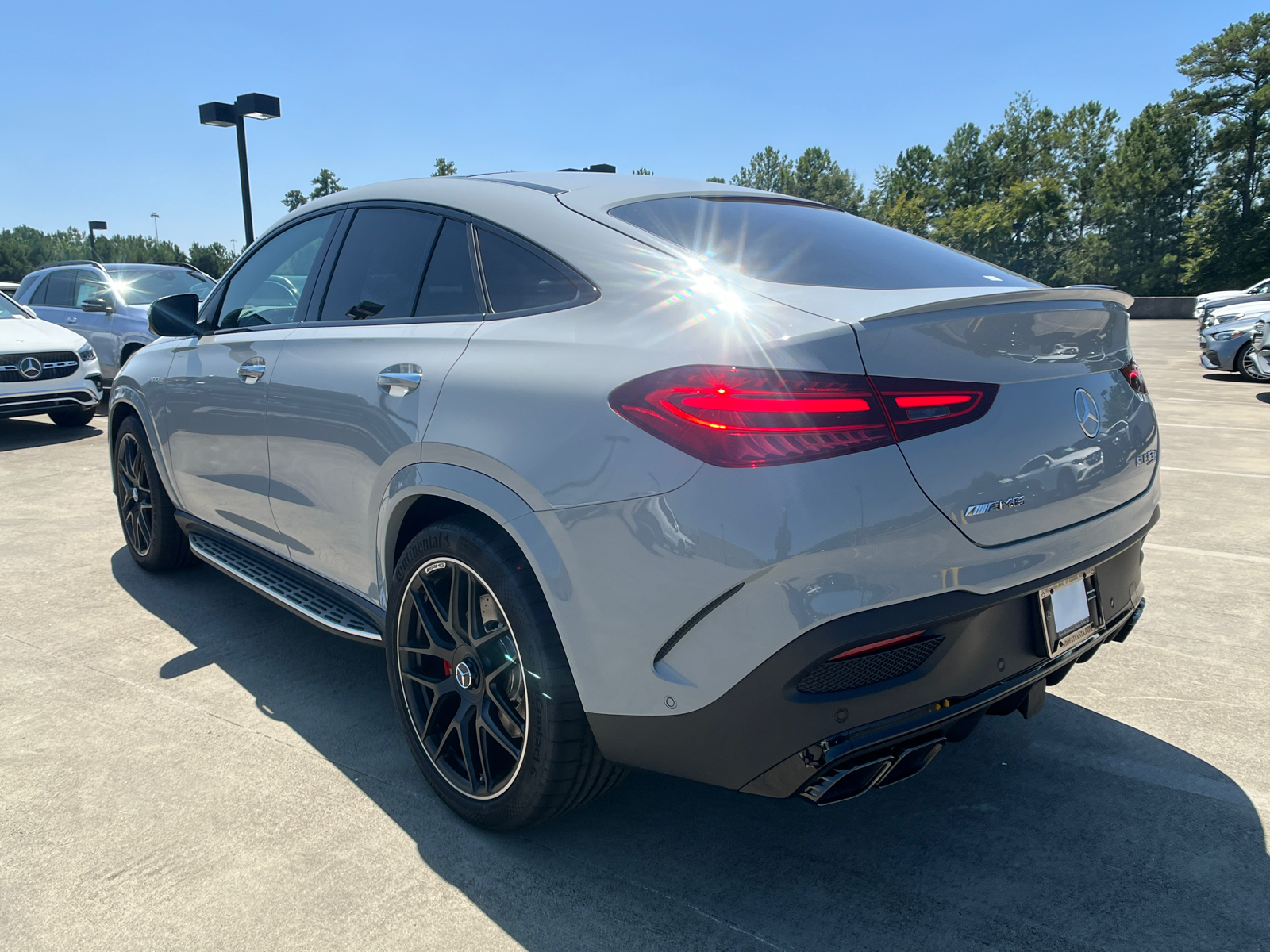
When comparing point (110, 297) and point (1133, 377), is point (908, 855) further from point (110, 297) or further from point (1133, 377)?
point (110, 297)

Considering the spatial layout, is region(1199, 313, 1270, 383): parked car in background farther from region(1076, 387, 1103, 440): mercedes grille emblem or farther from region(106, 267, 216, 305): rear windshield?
region(106, 267, 216, 305): rear windshield

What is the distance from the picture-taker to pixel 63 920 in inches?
84.7

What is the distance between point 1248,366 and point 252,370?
14.3 m

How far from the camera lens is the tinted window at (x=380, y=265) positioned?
2.88 metres

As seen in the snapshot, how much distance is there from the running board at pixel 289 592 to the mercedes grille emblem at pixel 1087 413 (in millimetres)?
2059

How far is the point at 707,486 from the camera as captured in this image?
182cm

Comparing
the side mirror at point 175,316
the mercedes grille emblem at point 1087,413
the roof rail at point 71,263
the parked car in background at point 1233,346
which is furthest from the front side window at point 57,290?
the parked car in background at point 1233,346

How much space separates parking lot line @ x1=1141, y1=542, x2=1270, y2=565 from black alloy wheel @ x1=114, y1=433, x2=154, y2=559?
16.8 ft

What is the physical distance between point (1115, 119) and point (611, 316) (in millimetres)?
84554

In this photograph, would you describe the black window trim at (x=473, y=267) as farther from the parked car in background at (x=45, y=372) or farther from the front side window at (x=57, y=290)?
the front side window at (x=57, y=290)

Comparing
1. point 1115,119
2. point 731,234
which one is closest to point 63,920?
point 731,234

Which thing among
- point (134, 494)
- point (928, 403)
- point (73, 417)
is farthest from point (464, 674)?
point (73, 417)

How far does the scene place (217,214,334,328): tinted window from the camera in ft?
11.4

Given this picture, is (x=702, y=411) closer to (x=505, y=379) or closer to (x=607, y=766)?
(x=505, y=379)
